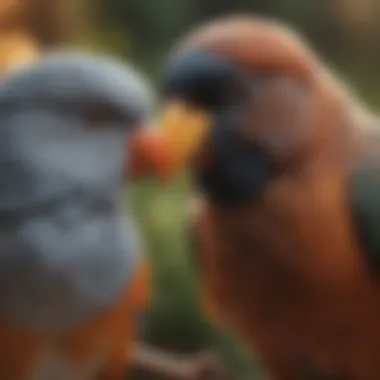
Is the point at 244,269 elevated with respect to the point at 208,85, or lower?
lower

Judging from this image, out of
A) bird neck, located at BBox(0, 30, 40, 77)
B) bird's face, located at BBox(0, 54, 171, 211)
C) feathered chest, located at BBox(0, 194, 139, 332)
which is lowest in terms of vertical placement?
feathered chest, located at BBox(0, 194, 139, 332)

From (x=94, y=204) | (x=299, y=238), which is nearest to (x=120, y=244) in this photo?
(x=94, y=204)

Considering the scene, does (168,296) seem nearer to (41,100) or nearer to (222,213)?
(222,213)

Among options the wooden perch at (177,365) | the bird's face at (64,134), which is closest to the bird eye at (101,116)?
the bird's face at (64,134)

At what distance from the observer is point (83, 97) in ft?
2.41

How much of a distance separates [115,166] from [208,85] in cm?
10

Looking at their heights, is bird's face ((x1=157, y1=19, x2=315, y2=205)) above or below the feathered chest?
above

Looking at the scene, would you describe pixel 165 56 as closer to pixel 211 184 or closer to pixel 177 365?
pixel 211 184

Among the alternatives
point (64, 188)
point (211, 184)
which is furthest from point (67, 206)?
point (211, 184)

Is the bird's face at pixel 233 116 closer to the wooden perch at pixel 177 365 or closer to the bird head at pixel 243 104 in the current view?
the bird head at pixel 243 104

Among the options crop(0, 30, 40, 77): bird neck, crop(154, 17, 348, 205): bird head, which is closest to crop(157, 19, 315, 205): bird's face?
crop(154, 17, 348, 205): bird head

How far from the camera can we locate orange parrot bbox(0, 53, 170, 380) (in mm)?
736

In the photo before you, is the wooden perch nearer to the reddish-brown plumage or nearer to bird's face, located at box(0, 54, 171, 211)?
the reddish-brown plumage

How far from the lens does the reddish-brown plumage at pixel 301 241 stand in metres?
0.74
